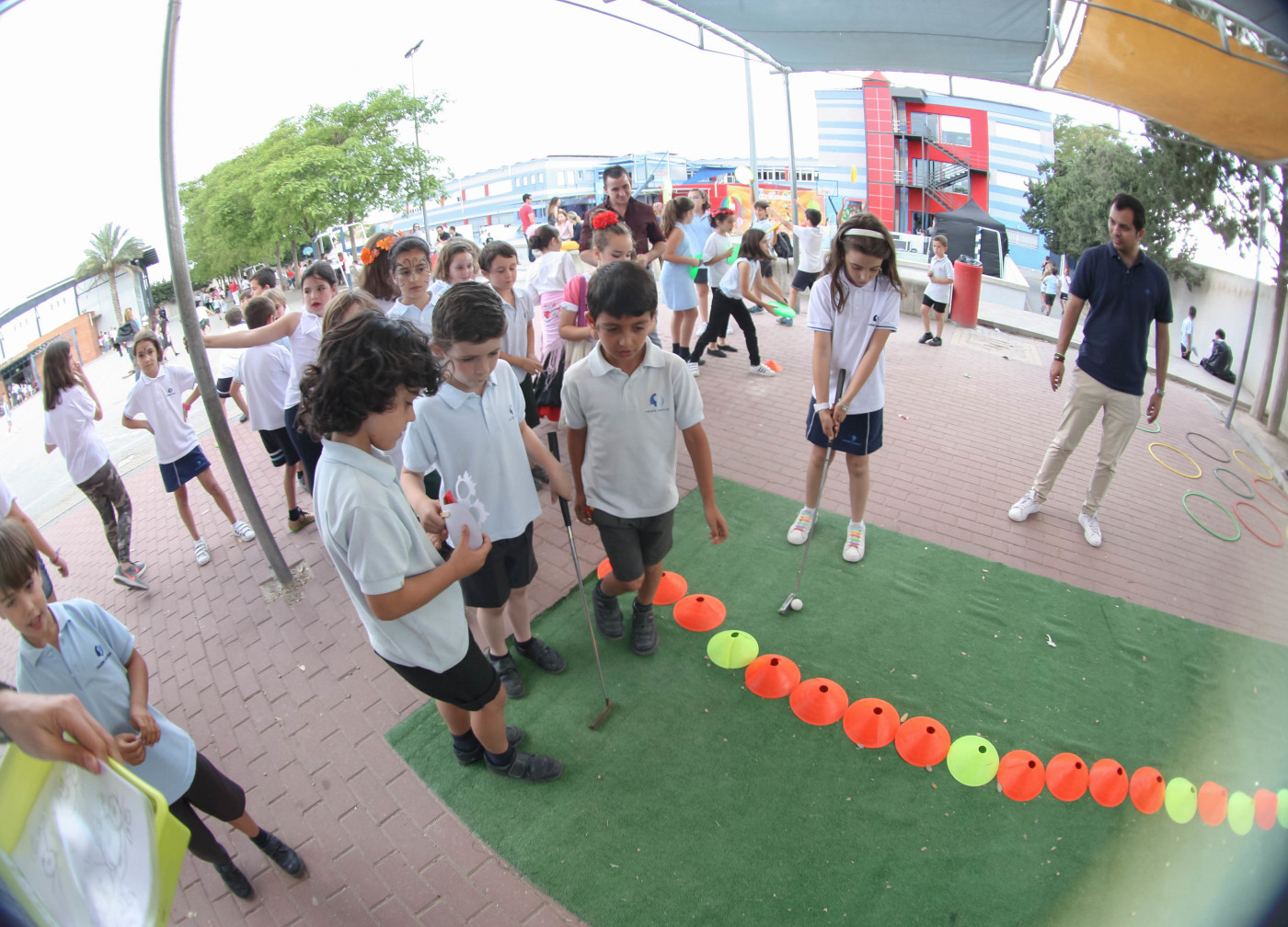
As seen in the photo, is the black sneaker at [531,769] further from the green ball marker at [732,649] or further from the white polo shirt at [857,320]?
the white polo shirt at [857,320]

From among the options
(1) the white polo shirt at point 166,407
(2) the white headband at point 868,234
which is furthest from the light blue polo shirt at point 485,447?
(1) the white polo shirt at point 166,407

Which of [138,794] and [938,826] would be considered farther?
[938,826]

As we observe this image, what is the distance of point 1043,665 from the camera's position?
3.01 meters

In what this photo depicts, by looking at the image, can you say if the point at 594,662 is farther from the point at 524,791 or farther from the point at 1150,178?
the point at 1150,178

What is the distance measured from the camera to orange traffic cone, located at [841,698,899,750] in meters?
2.60

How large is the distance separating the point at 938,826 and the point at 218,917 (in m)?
2.59

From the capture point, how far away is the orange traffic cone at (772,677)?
9.33 ft

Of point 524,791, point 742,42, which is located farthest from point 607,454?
point 742,42

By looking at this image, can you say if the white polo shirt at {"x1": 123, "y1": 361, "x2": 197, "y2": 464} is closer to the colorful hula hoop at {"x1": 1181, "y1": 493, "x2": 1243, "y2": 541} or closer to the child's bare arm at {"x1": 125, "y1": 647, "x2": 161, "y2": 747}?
the child's bare arm at {"x1": 125, "y1": 647, "x2": 161, "y2": 747}

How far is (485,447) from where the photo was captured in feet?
7.90

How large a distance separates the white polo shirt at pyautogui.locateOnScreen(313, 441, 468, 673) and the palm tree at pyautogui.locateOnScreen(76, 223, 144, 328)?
205 cm


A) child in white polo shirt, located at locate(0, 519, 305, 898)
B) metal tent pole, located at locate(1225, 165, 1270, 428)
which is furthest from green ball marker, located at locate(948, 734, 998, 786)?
child in white polo shirt, located at locate(0, 519, 305, 898)

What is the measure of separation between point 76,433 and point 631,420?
366 centimetres

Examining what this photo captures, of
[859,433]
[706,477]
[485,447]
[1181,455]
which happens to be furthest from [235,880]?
[1181,455]
